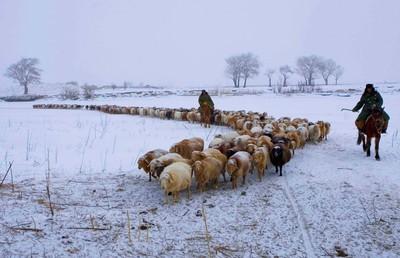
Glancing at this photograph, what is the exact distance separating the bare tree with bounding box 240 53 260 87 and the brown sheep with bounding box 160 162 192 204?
228ft

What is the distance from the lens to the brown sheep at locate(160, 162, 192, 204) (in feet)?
18.3

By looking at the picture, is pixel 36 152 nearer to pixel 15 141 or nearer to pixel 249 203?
pixel 15 141

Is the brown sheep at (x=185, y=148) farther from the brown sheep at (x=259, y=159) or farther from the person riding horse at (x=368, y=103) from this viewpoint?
the person riding horse at (x=368, y=103)

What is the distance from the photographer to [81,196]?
599 cm

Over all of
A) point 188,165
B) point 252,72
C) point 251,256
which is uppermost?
point 252,72

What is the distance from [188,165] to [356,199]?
8.95 ft

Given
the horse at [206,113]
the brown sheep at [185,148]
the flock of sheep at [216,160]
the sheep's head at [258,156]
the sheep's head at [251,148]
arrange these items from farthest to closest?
the horse at [206,113] < the brown sheep at [185,148] < the sheep's head at [251,148] < the sheep's head at [258,156] < the flock of sheep at [216,160]

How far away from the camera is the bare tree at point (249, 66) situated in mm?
74500

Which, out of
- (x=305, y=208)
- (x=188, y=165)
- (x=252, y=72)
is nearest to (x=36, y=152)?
(x=188, y=165)

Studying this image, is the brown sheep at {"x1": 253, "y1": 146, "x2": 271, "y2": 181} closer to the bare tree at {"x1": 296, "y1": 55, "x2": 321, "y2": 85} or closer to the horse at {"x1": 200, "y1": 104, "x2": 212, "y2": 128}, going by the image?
the horse at {"x1": 200, "y1": 104, "x2": 212, "y2": 128}

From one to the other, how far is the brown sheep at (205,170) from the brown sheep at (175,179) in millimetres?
181

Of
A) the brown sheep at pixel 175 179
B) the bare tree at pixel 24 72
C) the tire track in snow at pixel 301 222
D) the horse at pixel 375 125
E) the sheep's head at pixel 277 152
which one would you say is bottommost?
the tire track in snow at pixel 301 222

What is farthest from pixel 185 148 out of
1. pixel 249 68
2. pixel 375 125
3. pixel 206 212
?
pixel 249 68

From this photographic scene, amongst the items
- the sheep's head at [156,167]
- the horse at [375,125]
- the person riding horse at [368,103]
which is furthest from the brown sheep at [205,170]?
the person riding horse at [368,103]
